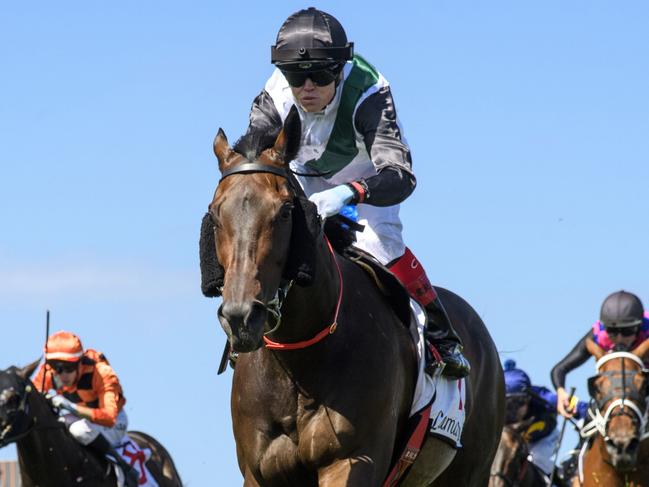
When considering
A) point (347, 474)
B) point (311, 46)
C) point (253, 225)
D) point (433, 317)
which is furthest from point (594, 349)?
point (253, 225)

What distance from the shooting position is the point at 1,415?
1591 cm

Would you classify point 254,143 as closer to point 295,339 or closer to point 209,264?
point 209,264

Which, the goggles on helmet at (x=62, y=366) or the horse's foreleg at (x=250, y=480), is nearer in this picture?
the horse's foreleg at (x=250, y=480)

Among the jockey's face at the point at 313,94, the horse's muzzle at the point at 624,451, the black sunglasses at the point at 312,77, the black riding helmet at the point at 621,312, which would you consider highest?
the black sunglasses at the point at 312,77

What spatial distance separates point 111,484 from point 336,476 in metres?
9.26

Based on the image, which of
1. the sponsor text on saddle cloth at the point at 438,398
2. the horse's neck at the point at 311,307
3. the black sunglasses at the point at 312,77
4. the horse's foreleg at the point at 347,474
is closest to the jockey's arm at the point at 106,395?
the sponsor text on saddle cloth at the point at 438,398

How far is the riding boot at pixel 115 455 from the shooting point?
56.4ft

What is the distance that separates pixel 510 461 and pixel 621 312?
631 cm

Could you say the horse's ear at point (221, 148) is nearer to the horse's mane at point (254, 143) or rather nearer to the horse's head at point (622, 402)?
the horse's mane at point (254, 143)

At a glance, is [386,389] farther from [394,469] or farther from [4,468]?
[4,468]

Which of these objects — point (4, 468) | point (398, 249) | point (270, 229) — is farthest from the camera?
point (4, 468)

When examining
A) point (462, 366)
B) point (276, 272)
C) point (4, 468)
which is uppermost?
point (276, 272)

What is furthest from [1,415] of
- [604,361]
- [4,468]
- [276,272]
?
[276,272]

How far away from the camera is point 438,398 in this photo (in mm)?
9586
